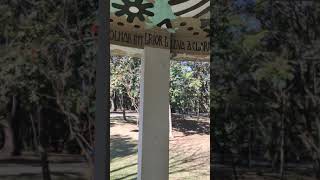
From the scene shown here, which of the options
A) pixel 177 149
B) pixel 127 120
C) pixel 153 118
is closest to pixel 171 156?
pixel 177 149

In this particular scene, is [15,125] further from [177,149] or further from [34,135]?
[177,149]

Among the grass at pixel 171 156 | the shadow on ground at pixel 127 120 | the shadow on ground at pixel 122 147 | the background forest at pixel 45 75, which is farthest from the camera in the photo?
the shadow on ground at pixel 127 120

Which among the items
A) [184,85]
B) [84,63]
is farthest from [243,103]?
[184,85]

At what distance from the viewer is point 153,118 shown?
586 centimetres

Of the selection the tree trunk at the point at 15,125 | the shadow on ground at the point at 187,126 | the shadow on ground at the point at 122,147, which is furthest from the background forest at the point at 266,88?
the shadow on ground at the point at 187,126

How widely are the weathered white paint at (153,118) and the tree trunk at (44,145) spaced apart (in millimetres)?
3296

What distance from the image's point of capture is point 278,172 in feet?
7.75

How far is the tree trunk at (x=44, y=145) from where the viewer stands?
2518mm

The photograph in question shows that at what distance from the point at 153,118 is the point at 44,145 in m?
3.37

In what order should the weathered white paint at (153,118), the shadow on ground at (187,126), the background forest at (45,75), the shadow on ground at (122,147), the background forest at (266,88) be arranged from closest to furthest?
the background forest at (266,88) < the background forest at (45,75) < the weathered white paint at (153,118) < the shadow on ground at (122,147) < the shadow on ground at (187,126)

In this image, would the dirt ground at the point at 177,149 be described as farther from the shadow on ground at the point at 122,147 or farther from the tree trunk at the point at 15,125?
the tree trunk at the point at 15,125

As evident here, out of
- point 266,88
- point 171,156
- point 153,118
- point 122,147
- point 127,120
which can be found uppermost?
point 266,88

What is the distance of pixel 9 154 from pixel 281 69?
4.78 feet

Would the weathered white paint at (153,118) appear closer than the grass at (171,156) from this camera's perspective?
Yes
